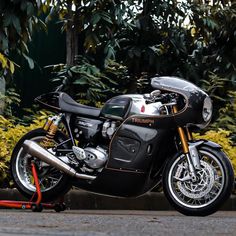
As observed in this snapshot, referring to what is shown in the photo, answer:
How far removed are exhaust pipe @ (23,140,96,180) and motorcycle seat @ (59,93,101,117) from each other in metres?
0.45

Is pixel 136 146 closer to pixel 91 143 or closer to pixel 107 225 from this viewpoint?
pixel 91 143

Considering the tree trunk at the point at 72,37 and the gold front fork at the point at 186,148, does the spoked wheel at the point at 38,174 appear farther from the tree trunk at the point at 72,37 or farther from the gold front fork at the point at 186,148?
the tree trunk at the point at 72,37

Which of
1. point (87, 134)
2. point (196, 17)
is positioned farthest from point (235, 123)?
point (87, 134)

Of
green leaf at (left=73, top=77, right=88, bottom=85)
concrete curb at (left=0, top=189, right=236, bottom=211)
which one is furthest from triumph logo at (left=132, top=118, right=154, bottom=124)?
green leaf at (left=73, top=77, right=88, bottom=85)

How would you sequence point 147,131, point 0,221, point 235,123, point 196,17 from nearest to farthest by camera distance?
point 0,221 → point 147,131 → point 235,123 → point 196,17

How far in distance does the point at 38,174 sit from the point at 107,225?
164cm

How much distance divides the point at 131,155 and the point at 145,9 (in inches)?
245

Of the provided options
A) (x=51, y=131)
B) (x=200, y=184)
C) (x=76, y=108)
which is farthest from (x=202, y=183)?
(x=51, y=131)

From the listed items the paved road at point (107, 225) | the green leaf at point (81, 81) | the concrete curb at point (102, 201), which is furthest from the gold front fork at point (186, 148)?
the green leaf at point (81, 81)

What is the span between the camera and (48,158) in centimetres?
709

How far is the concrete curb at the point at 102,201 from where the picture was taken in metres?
8.27

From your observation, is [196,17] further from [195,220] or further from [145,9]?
[195,220]

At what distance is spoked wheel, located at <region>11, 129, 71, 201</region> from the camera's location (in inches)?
281

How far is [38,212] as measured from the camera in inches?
284
